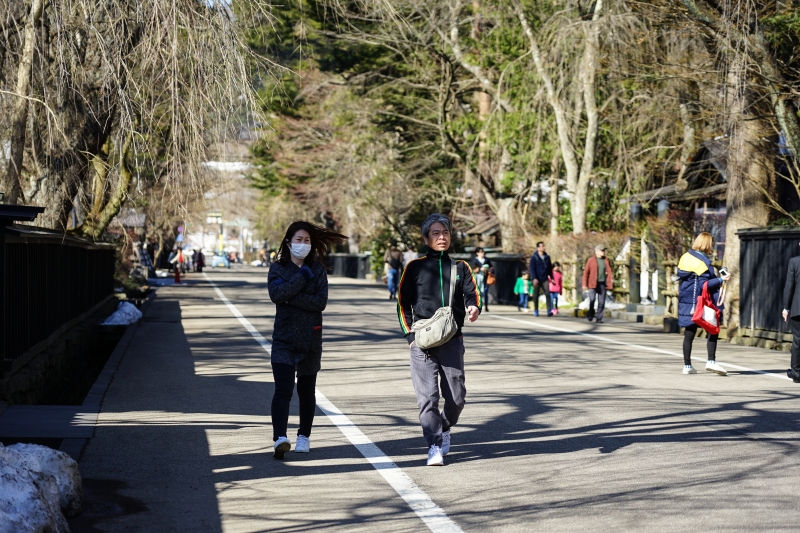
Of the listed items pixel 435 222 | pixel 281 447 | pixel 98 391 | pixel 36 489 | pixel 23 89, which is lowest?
pixel 98 391

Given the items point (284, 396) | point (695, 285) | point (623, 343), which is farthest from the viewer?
point (623, 343)

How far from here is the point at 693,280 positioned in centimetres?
1370

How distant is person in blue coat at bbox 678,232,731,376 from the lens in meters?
13.5

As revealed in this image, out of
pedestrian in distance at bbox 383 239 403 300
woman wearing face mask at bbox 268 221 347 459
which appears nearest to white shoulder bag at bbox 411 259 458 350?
woman wearing face mask at bbox 268 221 347 459

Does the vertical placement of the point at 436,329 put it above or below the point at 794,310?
above

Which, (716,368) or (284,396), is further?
(716,368)

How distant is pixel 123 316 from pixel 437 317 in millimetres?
15382

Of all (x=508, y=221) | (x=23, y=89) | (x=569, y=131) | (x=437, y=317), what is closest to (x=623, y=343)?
(x=23, y=89)

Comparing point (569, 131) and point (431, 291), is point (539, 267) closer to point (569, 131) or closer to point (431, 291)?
point (569, 131)

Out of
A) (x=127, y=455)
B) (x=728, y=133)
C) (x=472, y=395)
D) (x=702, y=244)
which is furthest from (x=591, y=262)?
(x=127, y=455)

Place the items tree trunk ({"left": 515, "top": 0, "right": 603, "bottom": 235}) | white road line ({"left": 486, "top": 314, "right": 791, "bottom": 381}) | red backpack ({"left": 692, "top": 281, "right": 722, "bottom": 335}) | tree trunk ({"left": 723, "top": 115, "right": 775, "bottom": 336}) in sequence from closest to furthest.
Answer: red backpack ({"left": 692, "top": 281, "right": 722, "bottom": 335})
white road line ({"left": 486, "top": 314, "right": 791, "bottom": 381})
tree trunk ({"left": 723, "top": 115, "right": 775, "bottom": 336})
tree trunk ({"left": 515, "top": 0, "right": 603, "bottom": 235})

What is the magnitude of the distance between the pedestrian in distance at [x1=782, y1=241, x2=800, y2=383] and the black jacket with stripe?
6523mm

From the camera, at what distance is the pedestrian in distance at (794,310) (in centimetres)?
1300

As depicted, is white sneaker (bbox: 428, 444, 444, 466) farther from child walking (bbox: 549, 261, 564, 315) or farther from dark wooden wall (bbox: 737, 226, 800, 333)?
child walking (bbox: 549, 261, 564, 315)
